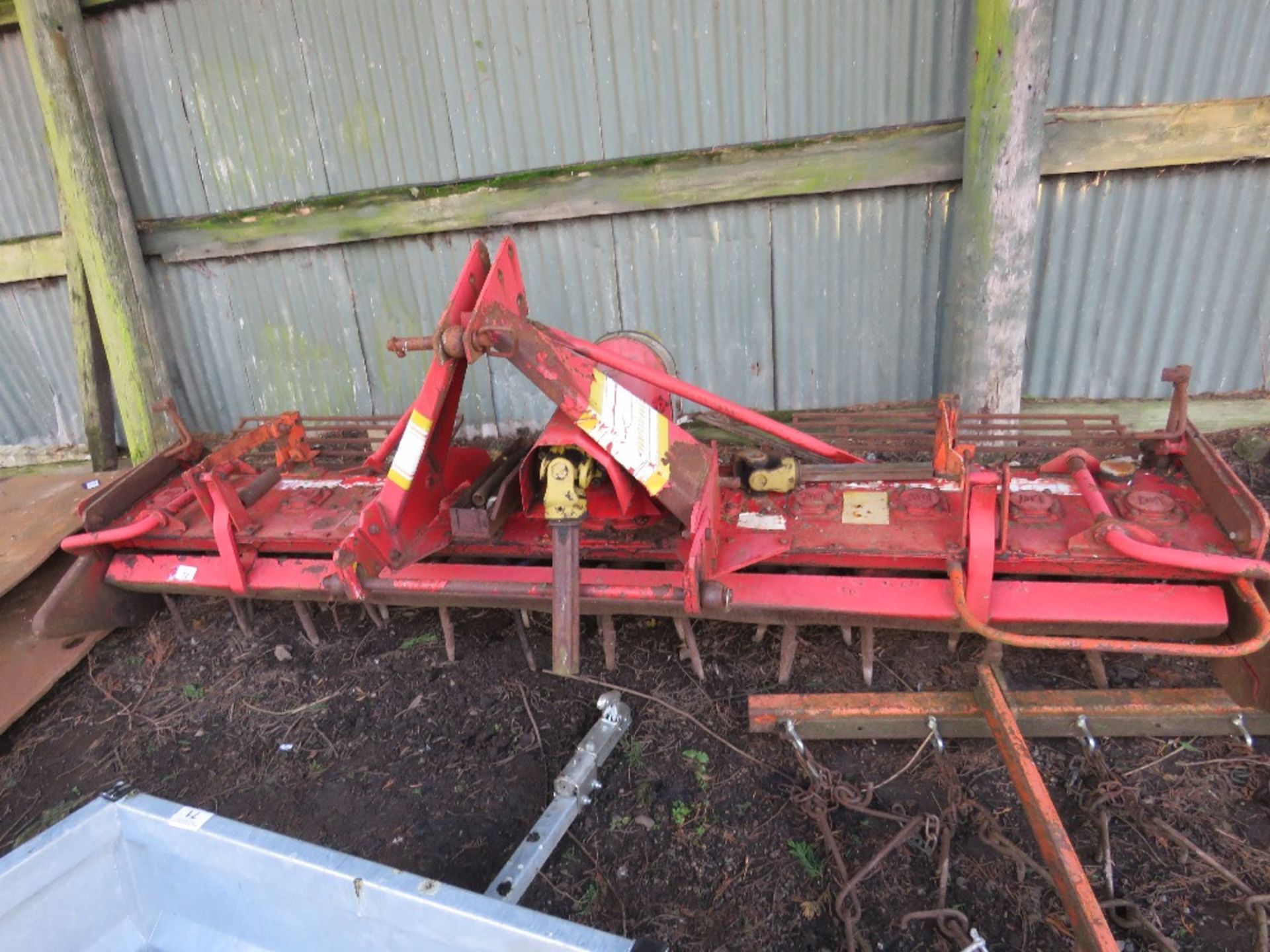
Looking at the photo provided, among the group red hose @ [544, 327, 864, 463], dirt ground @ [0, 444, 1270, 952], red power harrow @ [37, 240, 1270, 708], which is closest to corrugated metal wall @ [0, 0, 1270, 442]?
red power harrow @ [37, 240, 1270, 708]

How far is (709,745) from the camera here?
7.98ft

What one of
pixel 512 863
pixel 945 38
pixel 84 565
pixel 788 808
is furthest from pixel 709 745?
pixel 945 38

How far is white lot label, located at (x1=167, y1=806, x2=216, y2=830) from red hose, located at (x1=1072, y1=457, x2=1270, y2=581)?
8.12 ft

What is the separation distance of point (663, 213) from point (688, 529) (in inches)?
83.7

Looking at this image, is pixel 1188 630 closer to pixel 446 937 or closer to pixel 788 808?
pixel 788 808

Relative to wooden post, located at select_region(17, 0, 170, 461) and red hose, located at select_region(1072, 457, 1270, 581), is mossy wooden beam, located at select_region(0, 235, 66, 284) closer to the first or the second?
wooden post, located at select_region(17, 0, 170, 461)

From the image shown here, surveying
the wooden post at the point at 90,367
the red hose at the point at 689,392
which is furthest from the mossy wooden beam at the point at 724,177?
the red hose at the point at 689,392

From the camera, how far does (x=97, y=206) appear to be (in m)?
4.10

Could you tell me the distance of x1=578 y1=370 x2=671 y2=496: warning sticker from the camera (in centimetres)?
220

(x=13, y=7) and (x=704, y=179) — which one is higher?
(x=13, y=7)

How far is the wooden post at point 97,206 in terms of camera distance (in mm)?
3852

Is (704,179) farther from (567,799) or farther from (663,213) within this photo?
(567,799)

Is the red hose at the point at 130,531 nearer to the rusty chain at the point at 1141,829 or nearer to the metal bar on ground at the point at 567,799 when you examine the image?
the metal bar on ground at the point at 567,799

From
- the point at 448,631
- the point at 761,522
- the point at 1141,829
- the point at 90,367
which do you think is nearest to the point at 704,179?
the point at 761,522
